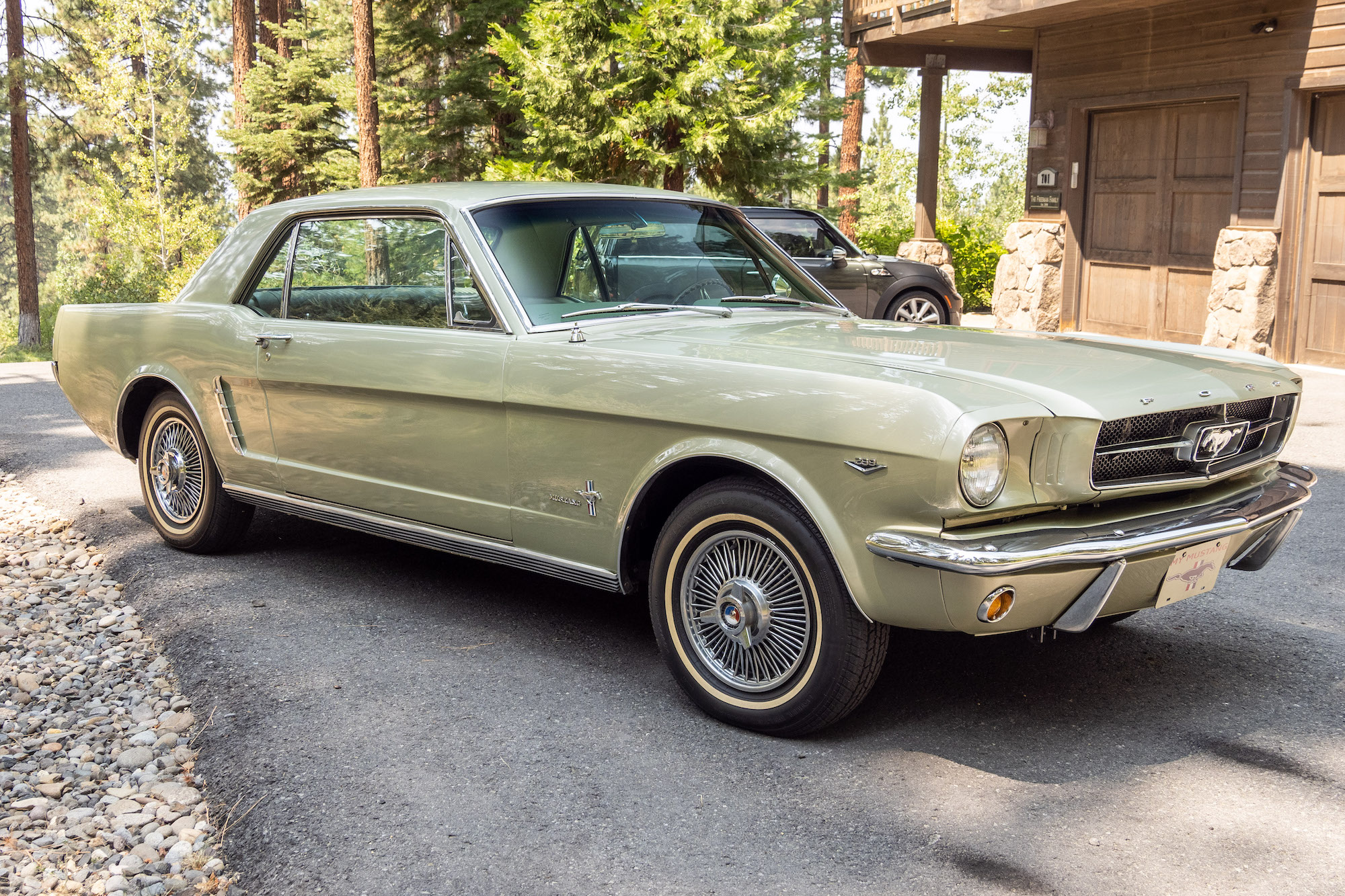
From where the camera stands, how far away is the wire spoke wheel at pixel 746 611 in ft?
11.1

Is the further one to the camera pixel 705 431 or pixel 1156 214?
pixel 1156 214

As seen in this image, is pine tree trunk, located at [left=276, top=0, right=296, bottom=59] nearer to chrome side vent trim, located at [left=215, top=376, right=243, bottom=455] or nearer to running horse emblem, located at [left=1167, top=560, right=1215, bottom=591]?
chrome side vent trim, located at [left=215, top=376, right=243, bottom=455]

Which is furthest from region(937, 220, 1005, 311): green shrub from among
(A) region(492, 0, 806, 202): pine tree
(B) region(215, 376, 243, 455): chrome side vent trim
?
(B) region(215, 376, 243, 455): chrome side vent trim

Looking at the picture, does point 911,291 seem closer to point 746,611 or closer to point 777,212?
point 777,212

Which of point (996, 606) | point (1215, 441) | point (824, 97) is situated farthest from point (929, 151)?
point (996, 606)

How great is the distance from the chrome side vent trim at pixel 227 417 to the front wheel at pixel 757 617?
2365 mm

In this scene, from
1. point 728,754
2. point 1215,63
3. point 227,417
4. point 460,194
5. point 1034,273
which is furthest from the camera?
point 1034,273

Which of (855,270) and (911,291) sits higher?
(855,270)

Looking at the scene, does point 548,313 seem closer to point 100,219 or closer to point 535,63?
point 535,63

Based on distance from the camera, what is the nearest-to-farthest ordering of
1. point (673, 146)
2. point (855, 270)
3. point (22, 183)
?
point (855, 270)
point (673, 146)
point (22, 183)

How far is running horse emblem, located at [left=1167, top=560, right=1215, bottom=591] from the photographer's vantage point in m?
3.23

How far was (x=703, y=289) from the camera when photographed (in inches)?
177

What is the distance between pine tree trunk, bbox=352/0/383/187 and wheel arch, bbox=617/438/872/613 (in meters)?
17.8

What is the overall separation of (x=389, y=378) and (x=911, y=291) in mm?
10086
